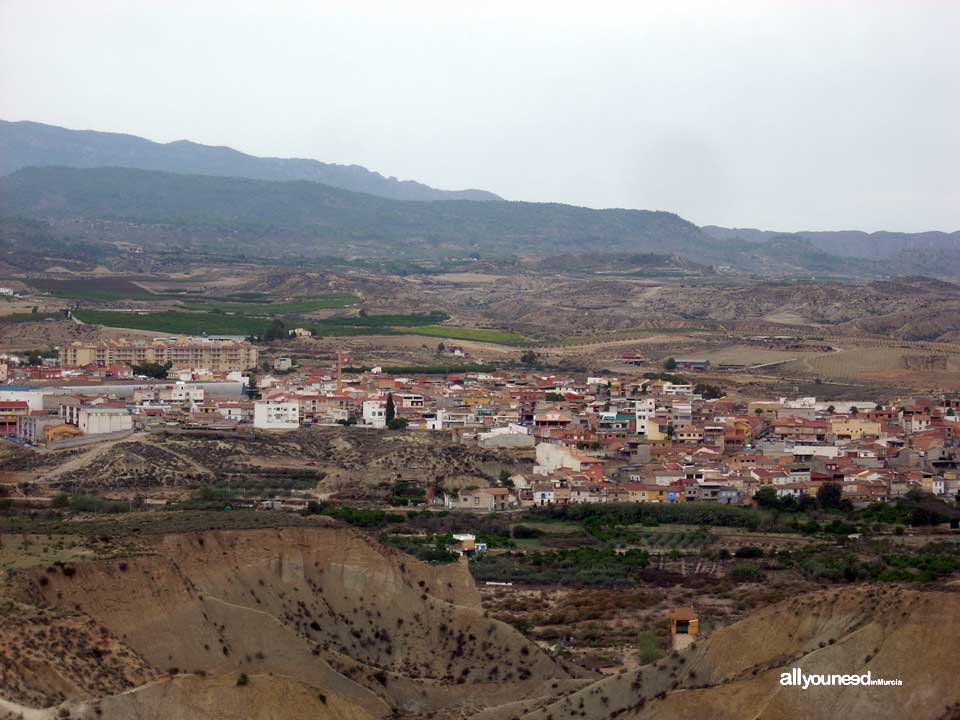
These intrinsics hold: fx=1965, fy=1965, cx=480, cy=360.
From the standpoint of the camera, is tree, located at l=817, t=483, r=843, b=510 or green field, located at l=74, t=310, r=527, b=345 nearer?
tree, located at l=817, t=483, r=843, b=510

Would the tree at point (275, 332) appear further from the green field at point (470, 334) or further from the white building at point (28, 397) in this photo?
the white building at point (28, 397)

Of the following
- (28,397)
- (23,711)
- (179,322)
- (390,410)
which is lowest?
(179,322)

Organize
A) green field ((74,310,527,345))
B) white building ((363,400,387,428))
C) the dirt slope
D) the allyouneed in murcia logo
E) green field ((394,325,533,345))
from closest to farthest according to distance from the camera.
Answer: the dirt slope < the allyouneed in murcia logo < white building ((363,400,387,428)) < green field ((74,310,527,345)) < green field ((394,325,533,345))

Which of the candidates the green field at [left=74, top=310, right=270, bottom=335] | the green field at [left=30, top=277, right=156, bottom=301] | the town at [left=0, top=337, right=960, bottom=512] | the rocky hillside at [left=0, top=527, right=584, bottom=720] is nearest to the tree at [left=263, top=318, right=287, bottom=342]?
the green field at [left=74, top=310, right=270, bottom=335]

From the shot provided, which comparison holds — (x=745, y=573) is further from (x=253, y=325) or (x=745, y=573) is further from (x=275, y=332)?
(x=253, y=325)

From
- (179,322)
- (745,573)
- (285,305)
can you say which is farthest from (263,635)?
(285,305)

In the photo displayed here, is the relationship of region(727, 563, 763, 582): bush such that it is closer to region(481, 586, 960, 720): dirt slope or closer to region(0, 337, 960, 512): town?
region(0, 337, 960, 512): town
